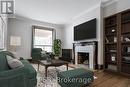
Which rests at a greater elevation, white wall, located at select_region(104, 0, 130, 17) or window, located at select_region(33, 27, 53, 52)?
white wall, located at select_region(104, 0, 130, 17)

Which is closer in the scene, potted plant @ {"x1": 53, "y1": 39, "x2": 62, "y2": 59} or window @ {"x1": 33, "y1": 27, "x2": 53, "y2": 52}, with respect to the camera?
window @ {"x1": 33, "y1": 27, "x2": 53, "y2": 52}

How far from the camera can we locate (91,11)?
16.0 ft

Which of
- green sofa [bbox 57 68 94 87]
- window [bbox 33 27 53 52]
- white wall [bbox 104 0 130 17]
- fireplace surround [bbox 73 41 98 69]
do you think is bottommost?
green sofa [bbox 57 68 94 87]

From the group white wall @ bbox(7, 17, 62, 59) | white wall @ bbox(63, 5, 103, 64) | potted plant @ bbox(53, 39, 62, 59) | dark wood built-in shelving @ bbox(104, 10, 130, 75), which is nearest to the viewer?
dark wood built-in shelving @ bbox(104, 10, 130, 75)

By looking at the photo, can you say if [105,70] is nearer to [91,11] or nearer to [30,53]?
[91,11]

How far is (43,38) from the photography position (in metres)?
7.25

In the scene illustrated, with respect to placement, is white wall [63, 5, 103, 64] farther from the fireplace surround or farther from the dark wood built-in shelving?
the dark wood built-in shelving

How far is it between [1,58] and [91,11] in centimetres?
403

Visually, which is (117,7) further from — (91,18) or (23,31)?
(23,31)

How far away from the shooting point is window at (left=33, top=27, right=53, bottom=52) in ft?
22.7

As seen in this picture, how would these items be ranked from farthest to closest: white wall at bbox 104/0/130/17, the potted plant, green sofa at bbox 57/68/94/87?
the potted plant → white wall at bbox 104/0/130/17 → green sofa at bbox 57/68/94/87

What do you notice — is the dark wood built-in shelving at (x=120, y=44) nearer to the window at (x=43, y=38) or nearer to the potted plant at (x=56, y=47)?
the potted plant at (x=56, y=47)

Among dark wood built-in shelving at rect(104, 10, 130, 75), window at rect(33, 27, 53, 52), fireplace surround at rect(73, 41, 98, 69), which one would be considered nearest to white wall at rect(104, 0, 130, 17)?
dark wood built-in shelving at rect(104, 10, 130, 75)

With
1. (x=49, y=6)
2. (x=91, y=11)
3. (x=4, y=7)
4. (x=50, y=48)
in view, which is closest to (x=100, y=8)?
(x=91, y=11)
